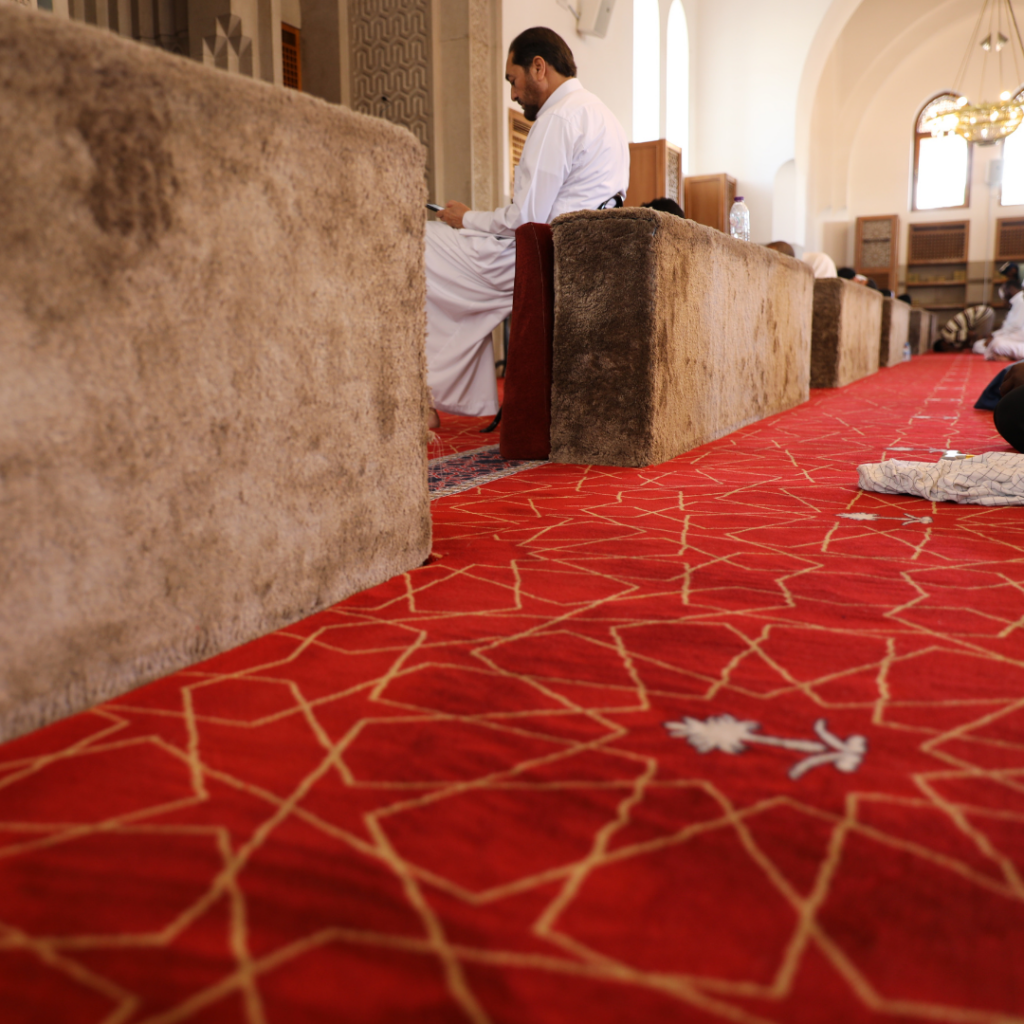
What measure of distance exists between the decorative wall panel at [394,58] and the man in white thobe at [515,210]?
3440 millimetres

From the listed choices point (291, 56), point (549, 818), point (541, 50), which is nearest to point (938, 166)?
point (291, 56)

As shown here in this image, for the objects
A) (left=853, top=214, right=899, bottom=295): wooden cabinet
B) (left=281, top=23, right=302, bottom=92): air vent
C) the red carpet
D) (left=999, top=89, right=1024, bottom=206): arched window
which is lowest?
the red carpet

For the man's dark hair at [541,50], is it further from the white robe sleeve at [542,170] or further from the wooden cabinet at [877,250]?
the wooden cabinet at [877,250]

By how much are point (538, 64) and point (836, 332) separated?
11.2 ft

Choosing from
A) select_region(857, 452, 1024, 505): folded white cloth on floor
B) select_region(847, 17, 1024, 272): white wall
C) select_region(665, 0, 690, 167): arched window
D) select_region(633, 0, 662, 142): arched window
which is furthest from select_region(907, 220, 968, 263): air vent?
select_region(857, 452, 1024, 505): folded white cloth on floor

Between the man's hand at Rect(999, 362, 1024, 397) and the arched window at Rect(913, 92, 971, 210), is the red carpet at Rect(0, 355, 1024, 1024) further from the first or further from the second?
the arched window at Rect(913, 92, 971, 210)

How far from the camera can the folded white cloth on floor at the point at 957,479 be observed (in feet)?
7.57

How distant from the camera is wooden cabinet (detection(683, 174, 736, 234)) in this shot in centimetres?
1069

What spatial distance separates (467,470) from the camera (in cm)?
296

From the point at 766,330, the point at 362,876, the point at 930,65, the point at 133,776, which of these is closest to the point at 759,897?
the point at 362,876

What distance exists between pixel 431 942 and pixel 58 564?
639 millimetres

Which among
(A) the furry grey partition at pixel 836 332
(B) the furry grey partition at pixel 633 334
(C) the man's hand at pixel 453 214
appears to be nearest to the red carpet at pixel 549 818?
(B) the furry grey partition at pixel 633 334

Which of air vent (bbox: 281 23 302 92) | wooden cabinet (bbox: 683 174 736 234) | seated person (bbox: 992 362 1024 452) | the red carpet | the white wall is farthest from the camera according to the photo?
the white wall

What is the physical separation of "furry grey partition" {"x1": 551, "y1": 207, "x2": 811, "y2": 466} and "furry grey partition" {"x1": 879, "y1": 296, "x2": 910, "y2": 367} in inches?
252
